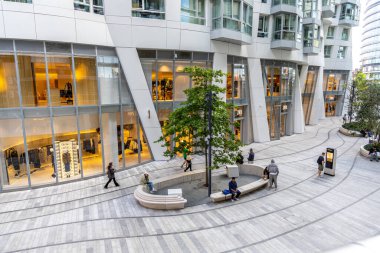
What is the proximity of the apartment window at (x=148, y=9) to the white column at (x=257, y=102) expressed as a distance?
10.3 m

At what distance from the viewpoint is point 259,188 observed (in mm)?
13086

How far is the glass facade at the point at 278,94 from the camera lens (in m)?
25.3

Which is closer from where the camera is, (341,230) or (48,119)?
(341,230)

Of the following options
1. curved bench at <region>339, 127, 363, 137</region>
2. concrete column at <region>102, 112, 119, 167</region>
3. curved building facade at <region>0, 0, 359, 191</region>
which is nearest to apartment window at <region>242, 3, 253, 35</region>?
curved building facade at <region>0, 0, 359, 191</region>

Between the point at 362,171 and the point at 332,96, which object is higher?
the point at 332,96

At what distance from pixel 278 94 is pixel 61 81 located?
69.8 ft

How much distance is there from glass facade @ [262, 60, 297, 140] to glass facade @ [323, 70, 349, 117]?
17892 mm

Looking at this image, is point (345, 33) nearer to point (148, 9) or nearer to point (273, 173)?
point (148, 9)

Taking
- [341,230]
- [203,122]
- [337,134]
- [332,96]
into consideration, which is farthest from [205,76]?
[332,96]

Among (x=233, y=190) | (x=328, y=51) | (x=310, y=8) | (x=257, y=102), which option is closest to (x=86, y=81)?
(x=233, y=190)

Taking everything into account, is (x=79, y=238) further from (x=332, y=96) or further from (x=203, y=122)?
(x=332, y=96)

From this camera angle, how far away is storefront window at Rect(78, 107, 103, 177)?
15.0m

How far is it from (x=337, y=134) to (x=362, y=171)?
14725 mm

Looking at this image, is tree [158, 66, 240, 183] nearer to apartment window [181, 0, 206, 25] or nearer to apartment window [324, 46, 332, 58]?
→ apartment window [181, 0, 206, 25]
